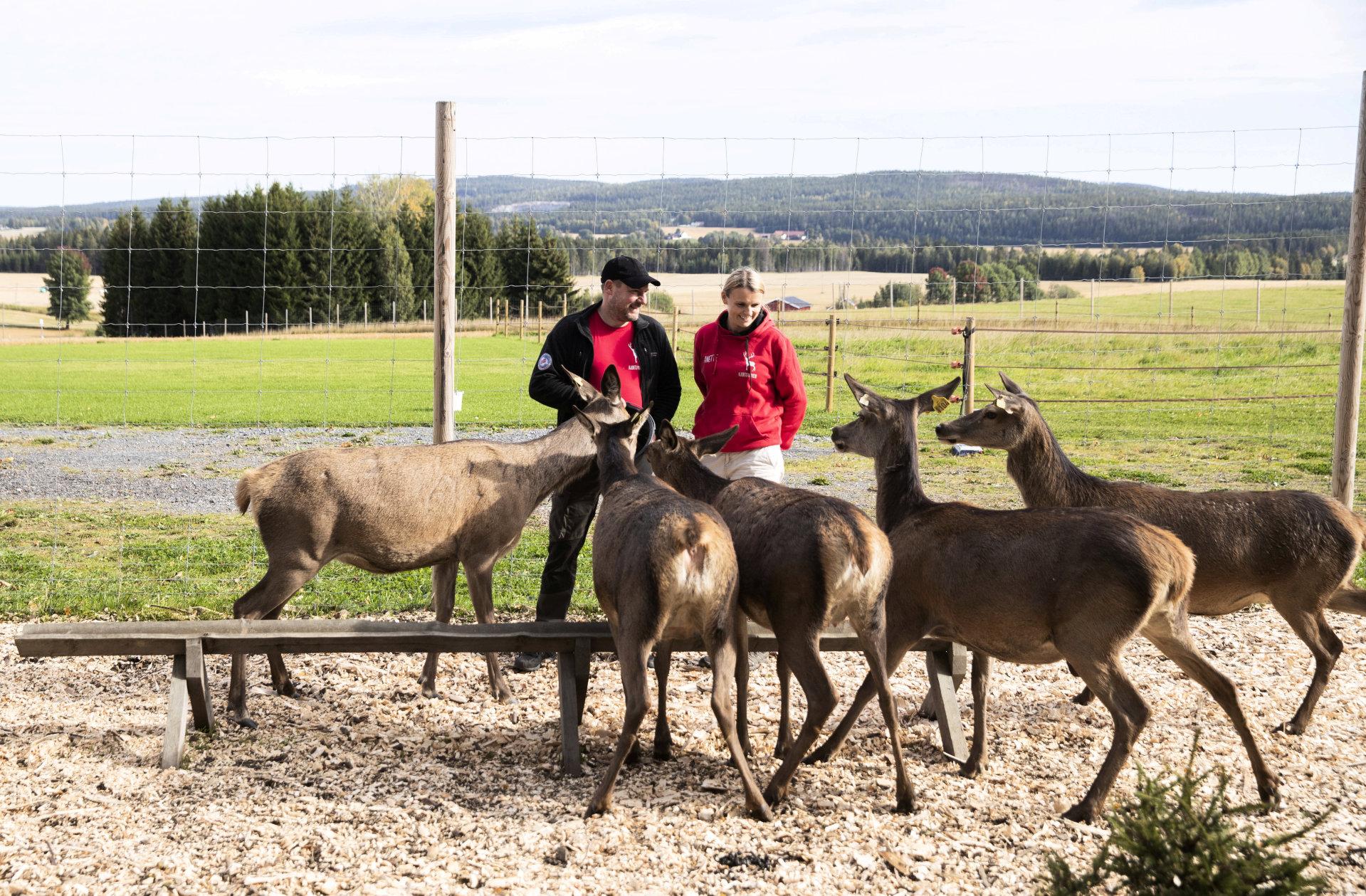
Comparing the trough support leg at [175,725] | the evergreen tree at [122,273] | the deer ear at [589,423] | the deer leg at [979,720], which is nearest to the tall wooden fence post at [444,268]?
the deer ear at [589,423]

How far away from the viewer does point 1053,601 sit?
5582mm

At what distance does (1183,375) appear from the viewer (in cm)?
2827

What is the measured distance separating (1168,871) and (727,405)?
421cm

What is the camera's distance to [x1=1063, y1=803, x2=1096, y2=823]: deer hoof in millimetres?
5480

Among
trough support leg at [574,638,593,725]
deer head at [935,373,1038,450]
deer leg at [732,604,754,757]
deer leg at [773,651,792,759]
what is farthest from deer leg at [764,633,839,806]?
deer head at [935,373,1038,450]

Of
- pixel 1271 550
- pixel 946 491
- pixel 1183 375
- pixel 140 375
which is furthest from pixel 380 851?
pixel 140 375

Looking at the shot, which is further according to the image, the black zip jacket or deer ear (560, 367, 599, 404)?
the black zip jacket

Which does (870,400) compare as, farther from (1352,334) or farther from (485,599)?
(1352,334)

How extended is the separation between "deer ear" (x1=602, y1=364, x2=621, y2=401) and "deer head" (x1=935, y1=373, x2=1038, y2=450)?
77.1 inches

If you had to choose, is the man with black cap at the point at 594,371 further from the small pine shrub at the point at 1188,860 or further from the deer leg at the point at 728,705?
the small pine shrub at the point at 1188,860

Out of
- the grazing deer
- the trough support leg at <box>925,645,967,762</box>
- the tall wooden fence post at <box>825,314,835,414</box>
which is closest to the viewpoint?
the grazing deer

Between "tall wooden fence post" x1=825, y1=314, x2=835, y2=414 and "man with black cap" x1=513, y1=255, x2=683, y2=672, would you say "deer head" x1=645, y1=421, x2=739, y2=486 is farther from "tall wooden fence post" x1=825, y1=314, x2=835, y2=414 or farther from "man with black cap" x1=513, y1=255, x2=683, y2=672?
"tall wooden fence post" x1=825, y1=314, x2=835, y2=414

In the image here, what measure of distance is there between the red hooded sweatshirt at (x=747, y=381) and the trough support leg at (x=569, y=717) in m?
2.01

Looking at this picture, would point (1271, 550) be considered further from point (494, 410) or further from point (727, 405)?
point (494, 410)
